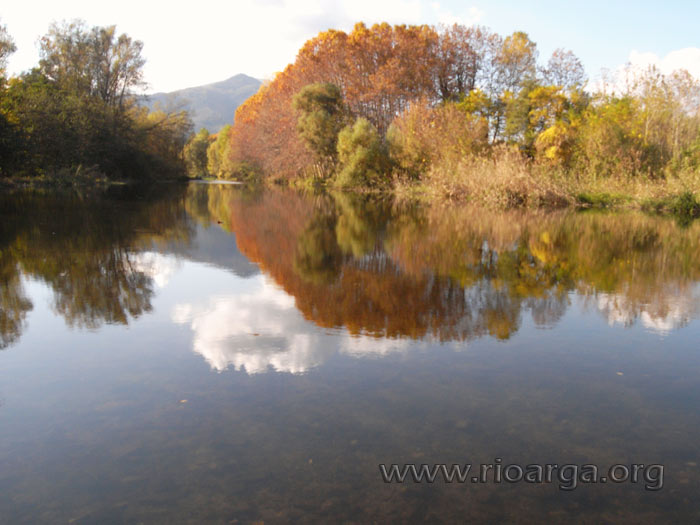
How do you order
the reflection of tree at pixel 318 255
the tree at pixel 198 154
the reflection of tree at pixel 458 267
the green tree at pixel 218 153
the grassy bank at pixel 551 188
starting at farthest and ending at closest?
1. the tree at pixel 198 154
2. the green tree at pixel 218 153
3. the grassy bank at pixel 551 188
4. the reflection of tree at pixel 318 255
5. the reflection of tree at pixel 458 267

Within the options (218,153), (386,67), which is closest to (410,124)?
(386,67)

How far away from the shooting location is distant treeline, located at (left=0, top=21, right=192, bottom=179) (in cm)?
3522

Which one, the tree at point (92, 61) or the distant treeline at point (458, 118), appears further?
the tree at point (92, 61)

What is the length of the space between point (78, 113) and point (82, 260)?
36693 millimetres

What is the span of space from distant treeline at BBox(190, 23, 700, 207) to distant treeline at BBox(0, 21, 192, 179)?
12.8 metres

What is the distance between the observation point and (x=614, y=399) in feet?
12.7

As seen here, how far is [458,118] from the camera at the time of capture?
93.0 ft

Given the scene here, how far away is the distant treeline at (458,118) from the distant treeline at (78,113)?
1283cm

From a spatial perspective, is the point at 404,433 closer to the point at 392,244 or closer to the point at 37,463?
the point at 37,463

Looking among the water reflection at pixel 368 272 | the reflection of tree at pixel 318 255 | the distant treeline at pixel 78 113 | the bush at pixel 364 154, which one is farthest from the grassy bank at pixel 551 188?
the distant treeline at pixel 78 113

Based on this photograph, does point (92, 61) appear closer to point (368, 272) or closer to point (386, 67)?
point (386, 67)

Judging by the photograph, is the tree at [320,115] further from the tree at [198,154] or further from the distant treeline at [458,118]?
the tree at [198,154]

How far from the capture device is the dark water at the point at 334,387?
267 centimetres

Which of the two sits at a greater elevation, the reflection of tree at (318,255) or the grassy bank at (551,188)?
the grassy bank at (551,188)
